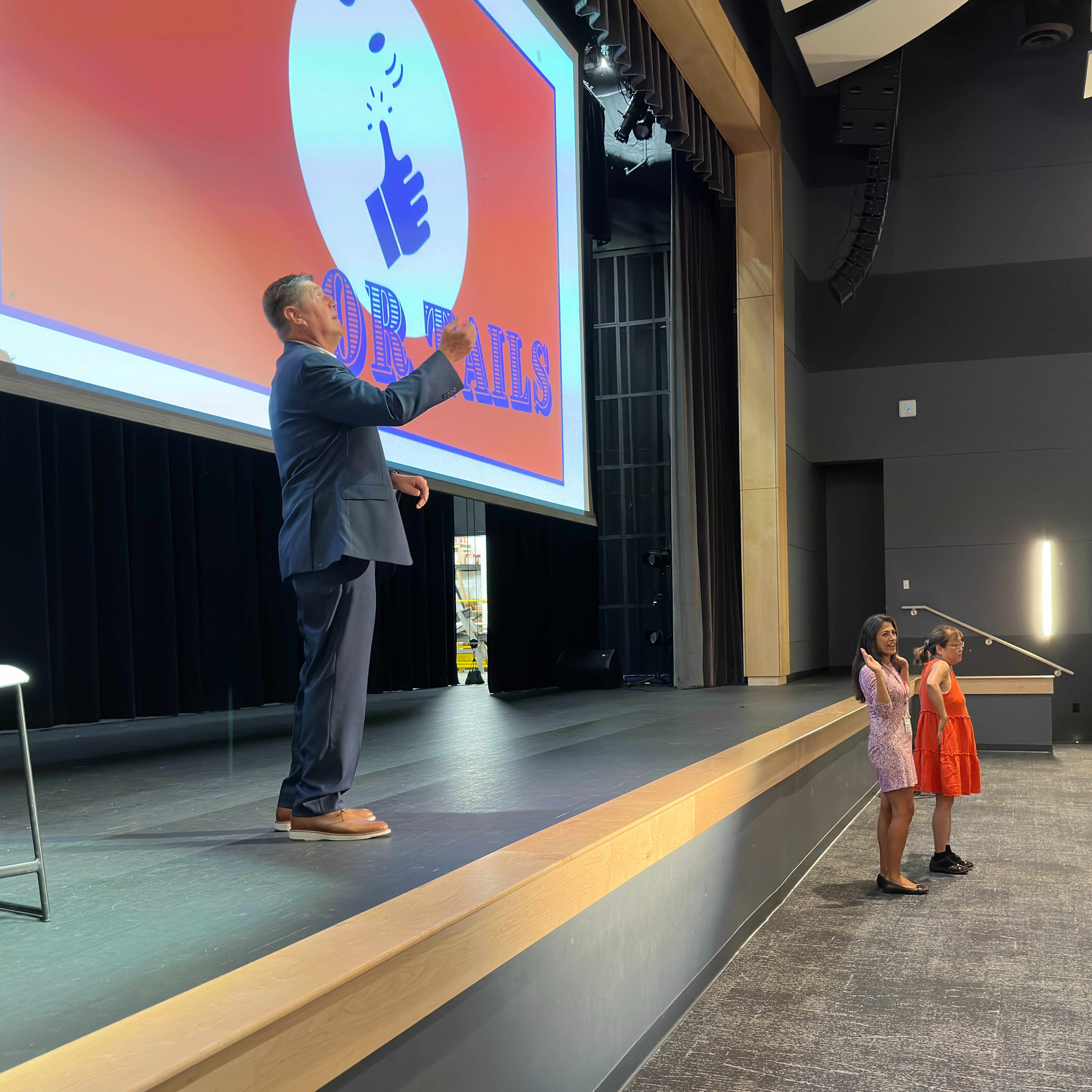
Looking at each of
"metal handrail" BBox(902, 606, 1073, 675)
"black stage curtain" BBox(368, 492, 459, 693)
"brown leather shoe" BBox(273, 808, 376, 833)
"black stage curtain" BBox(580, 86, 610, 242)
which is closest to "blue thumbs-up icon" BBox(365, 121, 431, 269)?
"brown leather shoe" BBox(273, 808, 376, 833)

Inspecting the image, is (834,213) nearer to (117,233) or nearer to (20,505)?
(20,505)

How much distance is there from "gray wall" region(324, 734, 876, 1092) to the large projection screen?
52.6 inches

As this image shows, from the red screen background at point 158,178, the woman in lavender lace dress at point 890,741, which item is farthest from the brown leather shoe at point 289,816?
the woman in lavender lace dress at point 890,741

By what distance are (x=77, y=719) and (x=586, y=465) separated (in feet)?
8.50

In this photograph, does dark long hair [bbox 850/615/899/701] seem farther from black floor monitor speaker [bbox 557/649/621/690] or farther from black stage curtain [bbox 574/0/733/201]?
black floor monitor speaker [bbox 557/649/621/690]

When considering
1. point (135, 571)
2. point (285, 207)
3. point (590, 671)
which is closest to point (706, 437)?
point (590, 671)

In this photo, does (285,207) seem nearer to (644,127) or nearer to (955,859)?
(955,859)

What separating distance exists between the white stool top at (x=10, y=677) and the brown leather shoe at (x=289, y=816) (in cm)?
60

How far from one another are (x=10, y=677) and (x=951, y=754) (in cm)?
318

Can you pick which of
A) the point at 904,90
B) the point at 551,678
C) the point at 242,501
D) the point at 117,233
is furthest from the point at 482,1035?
the point at 904,90

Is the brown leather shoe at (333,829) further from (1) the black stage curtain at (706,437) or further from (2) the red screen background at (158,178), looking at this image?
(1) the black stage curtain at (706,437)

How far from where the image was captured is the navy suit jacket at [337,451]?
5.54 ft

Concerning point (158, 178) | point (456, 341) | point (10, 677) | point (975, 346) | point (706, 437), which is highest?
point (975, 346)

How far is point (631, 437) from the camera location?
28.5ft
